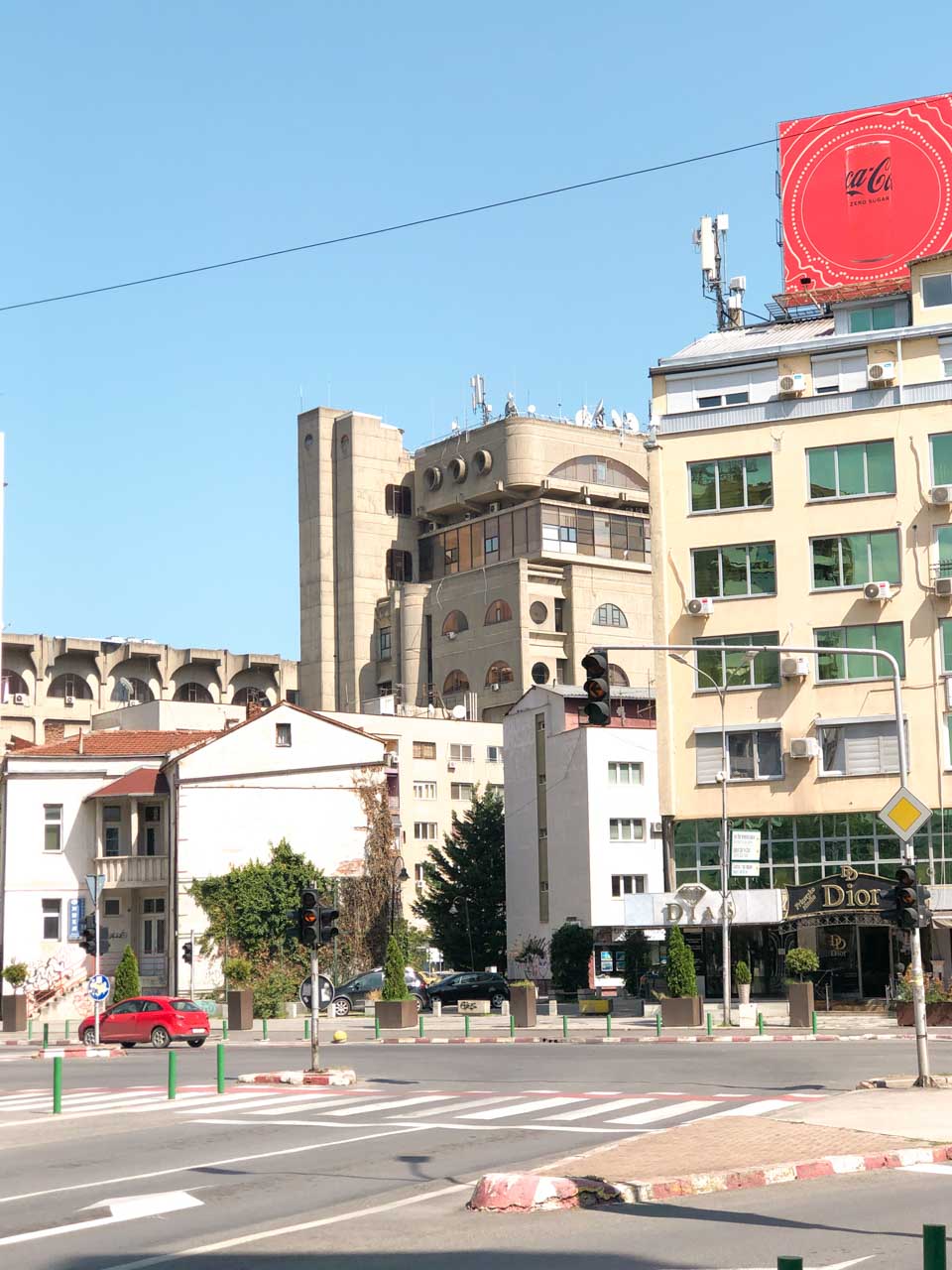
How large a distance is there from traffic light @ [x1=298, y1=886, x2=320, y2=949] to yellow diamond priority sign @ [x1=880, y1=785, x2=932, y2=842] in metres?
9.12

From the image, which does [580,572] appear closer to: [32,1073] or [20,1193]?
[32,1073]

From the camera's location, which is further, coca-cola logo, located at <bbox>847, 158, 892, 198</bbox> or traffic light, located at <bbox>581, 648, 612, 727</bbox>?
coca-cola logo, located at <bbox>847, 158, 892, 198</bbox>

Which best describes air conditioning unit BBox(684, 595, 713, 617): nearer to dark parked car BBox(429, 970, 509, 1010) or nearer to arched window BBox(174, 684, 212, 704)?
dark parked car BBox(429, 970, 509, 1010)

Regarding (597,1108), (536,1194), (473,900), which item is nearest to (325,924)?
(597,1108)

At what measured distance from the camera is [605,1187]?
13430mm

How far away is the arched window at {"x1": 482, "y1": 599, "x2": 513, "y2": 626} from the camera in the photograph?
10694 centimetres

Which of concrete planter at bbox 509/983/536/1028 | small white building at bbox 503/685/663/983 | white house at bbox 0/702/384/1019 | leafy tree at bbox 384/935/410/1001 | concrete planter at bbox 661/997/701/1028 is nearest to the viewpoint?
concrete planter at bbox 661/997/701/1028

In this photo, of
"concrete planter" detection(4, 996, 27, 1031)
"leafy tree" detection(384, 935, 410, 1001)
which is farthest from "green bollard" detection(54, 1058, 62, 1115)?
"concrete planter" detection(4, 996, 27, 1031)

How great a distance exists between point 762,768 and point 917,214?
65.0ft

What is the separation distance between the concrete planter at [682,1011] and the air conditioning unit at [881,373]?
19.8 metres

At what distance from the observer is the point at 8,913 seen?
6353 cm

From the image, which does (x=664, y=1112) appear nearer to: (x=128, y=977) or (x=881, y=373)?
(x=128, y=977)

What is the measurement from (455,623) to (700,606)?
194 ft

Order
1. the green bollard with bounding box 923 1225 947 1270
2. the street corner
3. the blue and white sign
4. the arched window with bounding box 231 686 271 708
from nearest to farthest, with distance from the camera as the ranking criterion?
the green bollard with bounding box 923 1225 947 1270 → the street corner → the blue and white sign → the arched window with bounding box 231 686 271 708
